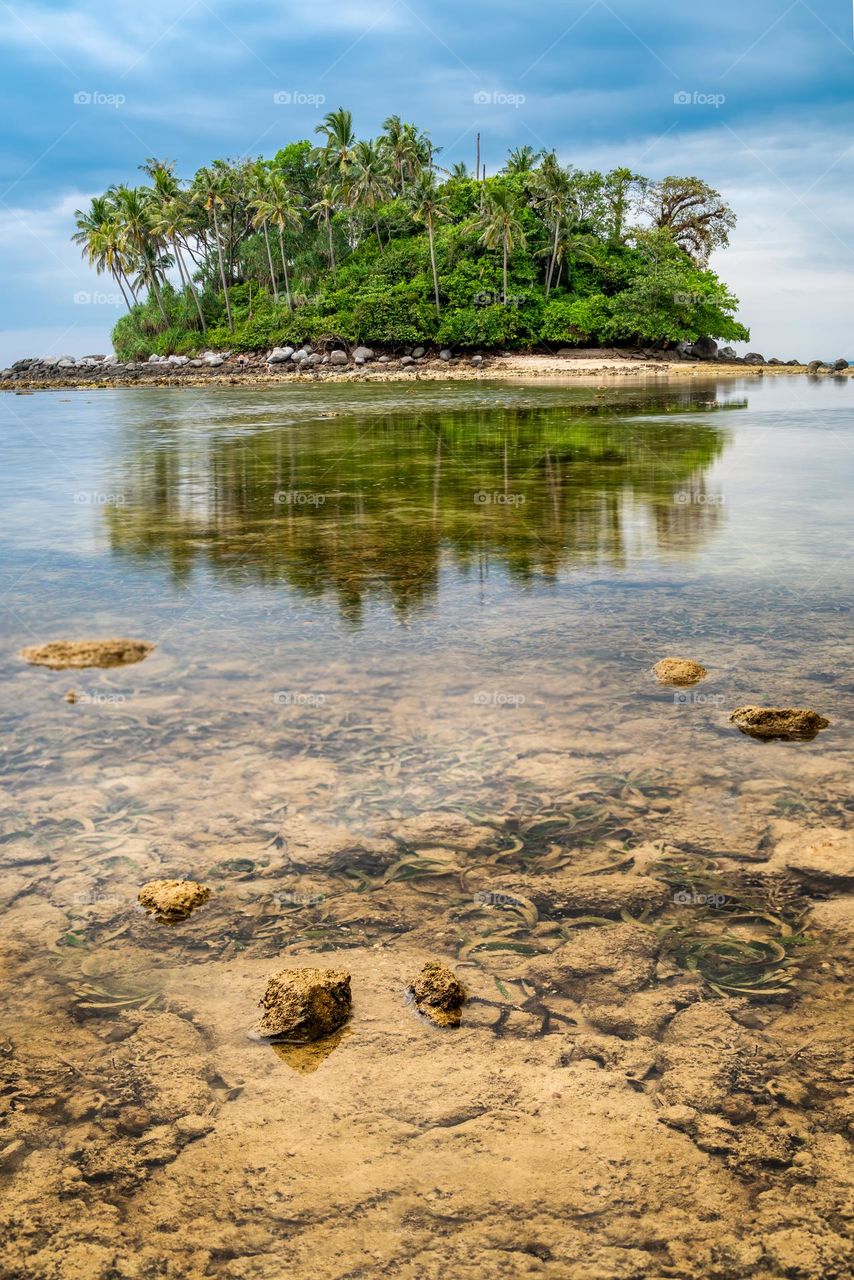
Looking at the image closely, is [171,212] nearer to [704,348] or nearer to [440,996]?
[704,348]

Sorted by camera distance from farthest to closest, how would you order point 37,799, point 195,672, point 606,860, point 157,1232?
point 195,672 < point 37,799 < point 606,860 < point 157,1232

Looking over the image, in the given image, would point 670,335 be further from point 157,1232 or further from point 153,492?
point 157,1232

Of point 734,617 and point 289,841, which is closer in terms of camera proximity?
point 289,841

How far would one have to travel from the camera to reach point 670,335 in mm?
60719

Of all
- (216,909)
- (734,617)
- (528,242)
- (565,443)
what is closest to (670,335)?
(528,242)

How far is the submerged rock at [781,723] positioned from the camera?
14.9 ft

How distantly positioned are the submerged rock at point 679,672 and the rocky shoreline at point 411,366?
46.9 meters

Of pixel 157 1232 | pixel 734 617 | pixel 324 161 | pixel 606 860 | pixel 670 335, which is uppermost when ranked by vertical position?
pixel 324 161

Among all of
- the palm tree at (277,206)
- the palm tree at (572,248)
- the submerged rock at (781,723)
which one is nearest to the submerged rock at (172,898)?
the submerged rock at (781,723)

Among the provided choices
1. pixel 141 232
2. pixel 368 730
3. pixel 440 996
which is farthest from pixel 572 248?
pixel 440 996

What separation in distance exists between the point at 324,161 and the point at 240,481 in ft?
208

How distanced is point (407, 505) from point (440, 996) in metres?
8.93

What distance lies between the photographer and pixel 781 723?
4.58m

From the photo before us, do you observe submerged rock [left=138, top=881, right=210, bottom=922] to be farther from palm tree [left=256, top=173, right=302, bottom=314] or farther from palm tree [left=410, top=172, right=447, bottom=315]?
palm tree [left=256, top=173, right=302, bottom=314]
